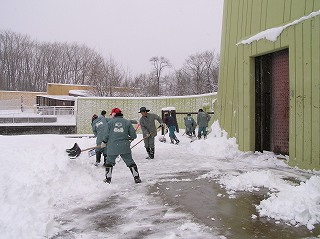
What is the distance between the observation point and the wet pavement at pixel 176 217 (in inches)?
150

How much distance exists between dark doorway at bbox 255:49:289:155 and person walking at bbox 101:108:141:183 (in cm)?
443

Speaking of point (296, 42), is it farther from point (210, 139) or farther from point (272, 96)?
point (210, 139)

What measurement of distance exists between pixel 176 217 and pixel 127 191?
167 cm

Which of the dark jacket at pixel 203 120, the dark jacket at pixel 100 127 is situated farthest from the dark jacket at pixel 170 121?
the dark jacket at pixel 100 127

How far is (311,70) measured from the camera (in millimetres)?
6992

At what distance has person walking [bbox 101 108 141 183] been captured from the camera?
6473mm

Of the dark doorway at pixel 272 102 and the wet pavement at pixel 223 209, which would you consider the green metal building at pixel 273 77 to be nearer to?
the dark doorway at pixel 272 102

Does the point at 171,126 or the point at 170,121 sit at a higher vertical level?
the point at 170,121

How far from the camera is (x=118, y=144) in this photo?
256 inches

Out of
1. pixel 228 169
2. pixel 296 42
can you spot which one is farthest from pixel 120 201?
pixel 296 42

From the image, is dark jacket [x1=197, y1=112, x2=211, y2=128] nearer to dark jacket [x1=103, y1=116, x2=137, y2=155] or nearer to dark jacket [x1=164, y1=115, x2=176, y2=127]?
dark jacket [x1=164, y1=115, x2=176, y2=127]

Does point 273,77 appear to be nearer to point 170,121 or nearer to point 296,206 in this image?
point 296,206

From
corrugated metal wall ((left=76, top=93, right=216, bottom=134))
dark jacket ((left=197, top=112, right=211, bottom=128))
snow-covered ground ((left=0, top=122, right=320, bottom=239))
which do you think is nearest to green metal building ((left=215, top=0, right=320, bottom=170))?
snow-covered ground ((left=0, top=122, right=320, bottom=239))

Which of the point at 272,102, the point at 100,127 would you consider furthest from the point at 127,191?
the point at 272,102
